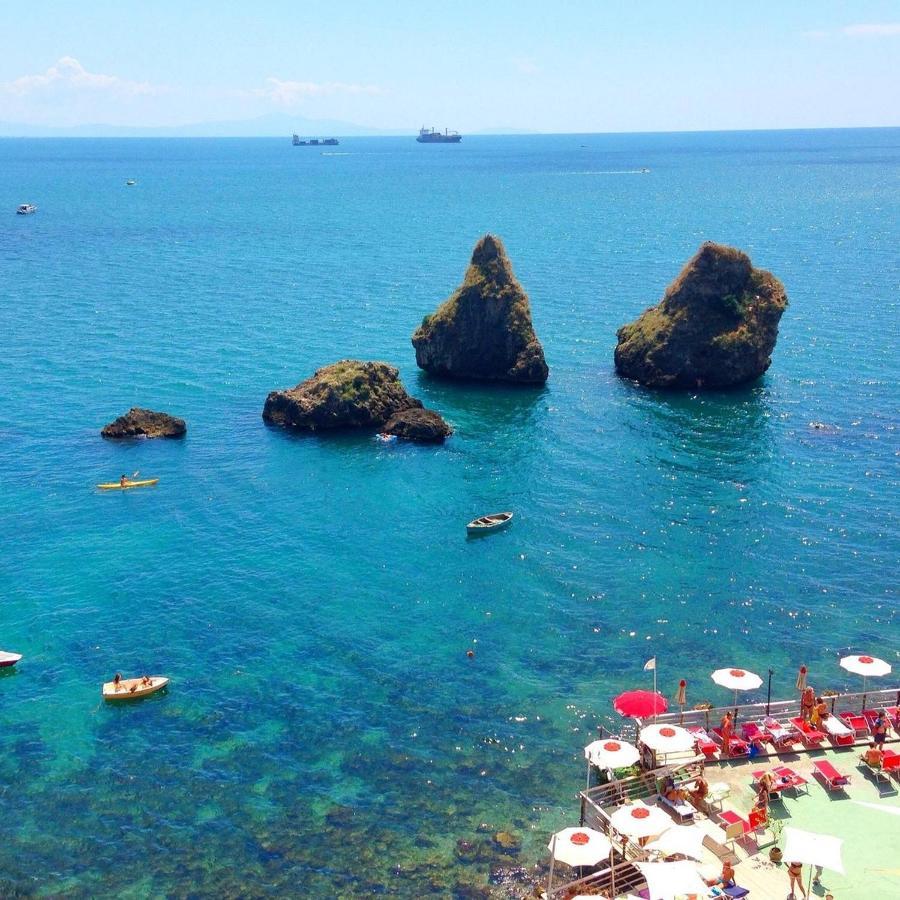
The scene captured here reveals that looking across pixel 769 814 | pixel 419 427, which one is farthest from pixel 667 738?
pixel 419 427

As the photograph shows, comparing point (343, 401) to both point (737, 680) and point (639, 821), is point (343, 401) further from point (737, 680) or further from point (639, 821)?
point (639, 821)

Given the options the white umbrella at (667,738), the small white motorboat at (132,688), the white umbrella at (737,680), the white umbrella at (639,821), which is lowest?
the small white motorboat at (132,688)

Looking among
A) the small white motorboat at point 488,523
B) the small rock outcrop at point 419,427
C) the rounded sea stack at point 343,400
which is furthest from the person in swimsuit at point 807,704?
the rounded sea stack at point 343,400

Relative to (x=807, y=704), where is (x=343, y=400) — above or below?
above

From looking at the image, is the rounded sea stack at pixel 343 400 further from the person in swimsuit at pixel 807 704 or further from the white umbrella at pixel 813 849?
the white umbrella at pixel 813 849

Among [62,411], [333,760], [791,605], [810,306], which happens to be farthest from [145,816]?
[810,306]

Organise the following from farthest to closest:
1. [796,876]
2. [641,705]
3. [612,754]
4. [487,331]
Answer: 1. [487,331]
2. [641,705]
3. [612,754]
4. [796,876]
